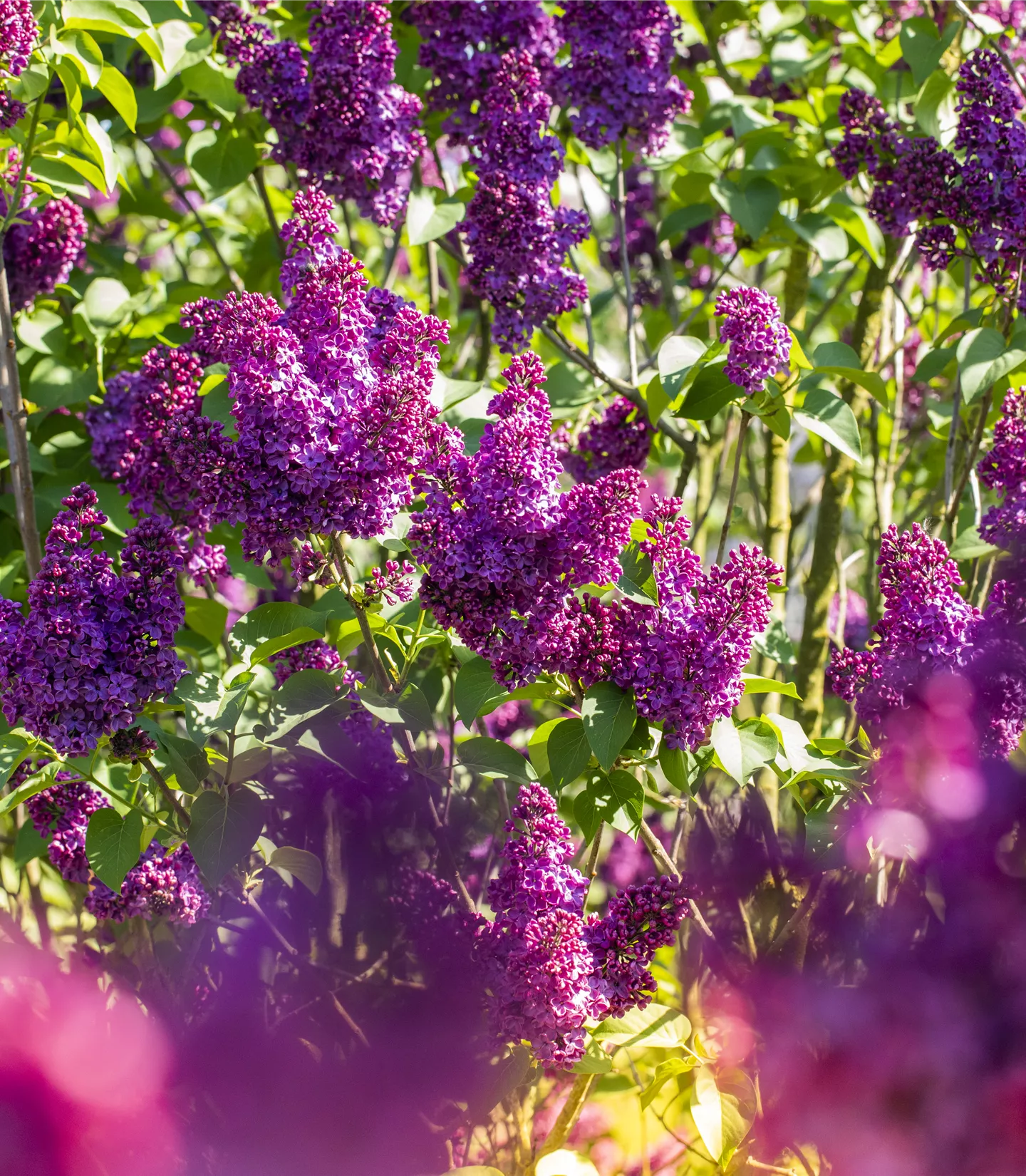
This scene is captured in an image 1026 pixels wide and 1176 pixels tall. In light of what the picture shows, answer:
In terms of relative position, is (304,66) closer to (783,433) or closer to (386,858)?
(783,433)

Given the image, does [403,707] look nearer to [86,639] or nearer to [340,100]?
[86,639]

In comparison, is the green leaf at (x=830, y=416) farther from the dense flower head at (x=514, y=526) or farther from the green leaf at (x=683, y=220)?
the green leaf at (x=683, y=220)

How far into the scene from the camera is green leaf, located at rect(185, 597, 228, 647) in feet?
5.89

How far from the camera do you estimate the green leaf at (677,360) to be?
138 cm

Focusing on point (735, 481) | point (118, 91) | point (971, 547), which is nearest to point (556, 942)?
point (735, 481)

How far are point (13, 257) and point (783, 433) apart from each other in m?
1.32

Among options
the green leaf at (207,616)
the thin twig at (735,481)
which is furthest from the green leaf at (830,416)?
the green leaf at (207,616)

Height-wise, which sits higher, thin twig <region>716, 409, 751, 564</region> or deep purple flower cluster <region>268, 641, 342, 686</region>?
thin twig <region>716, 409, 751, 564</region>

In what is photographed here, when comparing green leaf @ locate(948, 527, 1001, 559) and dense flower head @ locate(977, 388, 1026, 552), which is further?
green leaf @ locate(948, 527, 1001, 559)

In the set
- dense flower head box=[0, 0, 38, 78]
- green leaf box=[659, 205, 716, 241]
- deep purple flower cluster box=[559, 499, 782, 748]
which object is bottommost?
deep purple flower cluster box=[559, 499, 782, 748]

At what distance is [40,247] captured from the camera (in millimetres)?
1857

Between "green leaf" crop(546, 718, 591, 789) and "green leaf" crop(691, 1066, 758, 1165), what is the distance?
1.27 ft

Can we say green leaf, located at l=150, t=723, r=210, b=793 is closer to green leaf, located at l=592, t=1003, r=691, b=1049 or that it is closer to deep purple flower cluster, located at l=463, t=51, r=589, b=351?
green leaf, located at l=592, t=1003, r=691, b=1049

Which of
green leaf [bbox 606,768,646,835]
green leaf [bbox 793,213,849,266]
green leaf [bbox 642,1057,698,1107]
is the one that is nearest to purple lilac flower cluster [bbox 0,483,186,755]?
green leaf [bbox 606,768,646,835]
